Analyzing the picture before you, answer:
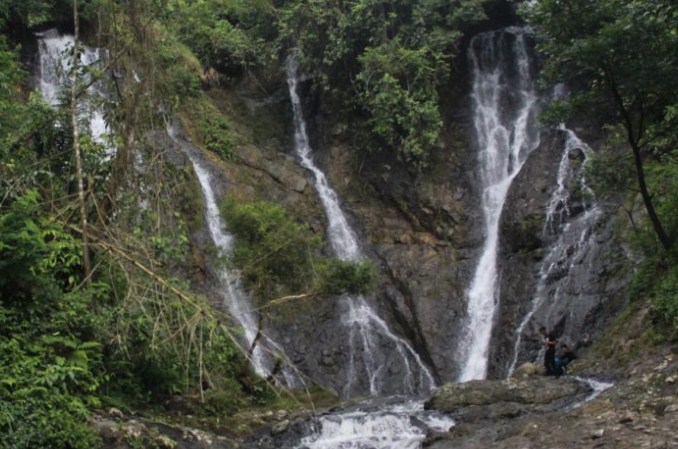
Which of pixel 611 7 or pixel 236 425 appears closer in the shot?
pixel 236 425

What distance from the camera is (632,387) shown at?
10.3 metres

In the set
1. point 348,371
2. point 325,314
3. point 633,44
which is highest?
point 633,44

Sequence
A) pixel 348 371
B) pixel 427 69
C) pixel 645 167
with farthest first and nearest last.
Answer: pixel 427 69 → pixel 348 371 → pixel 645 167

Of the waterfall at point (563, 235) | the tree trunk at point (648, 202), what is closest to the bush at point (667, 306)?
the tree trunk at point (648, 202)

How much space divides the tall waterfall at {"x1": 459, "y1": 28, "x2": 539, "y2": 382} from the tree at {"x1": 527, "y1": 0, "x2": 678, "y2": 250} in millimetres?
6035

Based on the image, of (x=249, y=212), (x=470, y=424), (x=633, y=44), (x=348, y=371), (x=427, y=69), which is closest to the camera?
(x=470, y=424)

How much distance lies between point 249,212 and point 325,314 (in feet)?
18.9

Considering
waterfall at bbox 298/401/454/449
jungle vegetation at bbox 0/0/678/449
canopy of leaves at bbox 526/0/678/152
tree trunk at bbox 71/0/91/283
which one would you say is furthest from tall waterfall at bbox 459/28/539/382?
tree trunk at bbox 71/0/91/283

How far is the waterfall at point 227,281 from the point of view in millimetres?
16523

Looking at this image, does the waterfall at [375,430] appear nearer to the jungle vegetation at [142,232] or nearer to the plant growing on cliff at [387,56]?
the jungle vegetation at [142,232]

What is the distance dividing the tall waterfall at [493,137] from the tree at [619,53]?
6035 mm

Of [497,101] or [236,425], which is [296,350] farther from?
[497,101]

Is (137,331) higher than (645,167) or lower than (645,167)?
lower

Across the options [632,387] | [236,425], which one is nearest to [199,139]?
[236,425]
